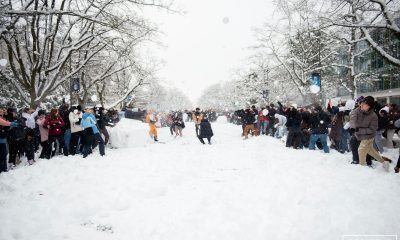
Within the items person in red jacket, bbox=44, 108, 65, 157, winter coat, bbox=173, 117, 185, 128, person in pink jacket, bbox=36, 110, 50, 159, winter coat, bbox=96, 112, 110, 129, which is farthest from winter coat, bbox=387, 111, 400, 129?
person in pink jacket, bbox=36, 110, 50, 159

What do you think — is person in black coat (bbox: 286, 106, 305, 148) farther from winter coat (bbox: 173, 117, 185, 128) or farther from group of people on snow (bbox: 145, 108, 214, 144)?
winter coat (bbox: 173, 117, 185, 128)

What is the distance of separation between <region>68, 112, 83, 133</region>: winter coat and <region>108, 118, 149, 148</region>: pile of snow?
2.61 meters

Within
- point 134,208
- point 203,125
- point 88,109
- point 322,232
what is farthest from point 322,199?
point 203,125

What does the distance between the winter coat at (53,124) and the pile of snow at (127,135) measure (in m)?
3.16

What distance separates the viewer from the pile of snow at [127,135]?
40.8 ft

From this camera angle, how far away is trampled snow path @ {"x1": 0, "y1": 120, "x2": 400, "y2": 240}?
12.2 ft

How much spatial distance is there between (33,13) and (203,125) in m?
8.28

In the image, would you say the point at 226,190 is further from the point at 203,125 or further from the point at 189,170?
the point at 203,125

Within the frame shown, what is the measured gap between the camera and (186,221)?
13.2 ft

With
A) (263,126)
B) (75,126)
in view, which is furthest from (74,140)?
(263,126)

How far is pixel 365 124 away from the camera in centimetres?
665

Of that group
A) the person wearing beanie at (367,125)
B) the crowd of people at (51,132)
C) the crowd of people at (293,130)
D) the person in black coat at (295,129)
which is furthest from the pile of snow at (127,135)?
the person wearing beanie at (367,125)

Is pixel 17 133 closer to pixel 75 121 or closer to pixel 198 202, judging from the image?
pixel 75 121

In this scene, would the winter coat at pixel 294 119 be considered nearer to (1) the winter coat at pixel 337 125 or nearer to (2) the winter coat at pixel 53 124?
(1) the winter coat at pixel 337 125
